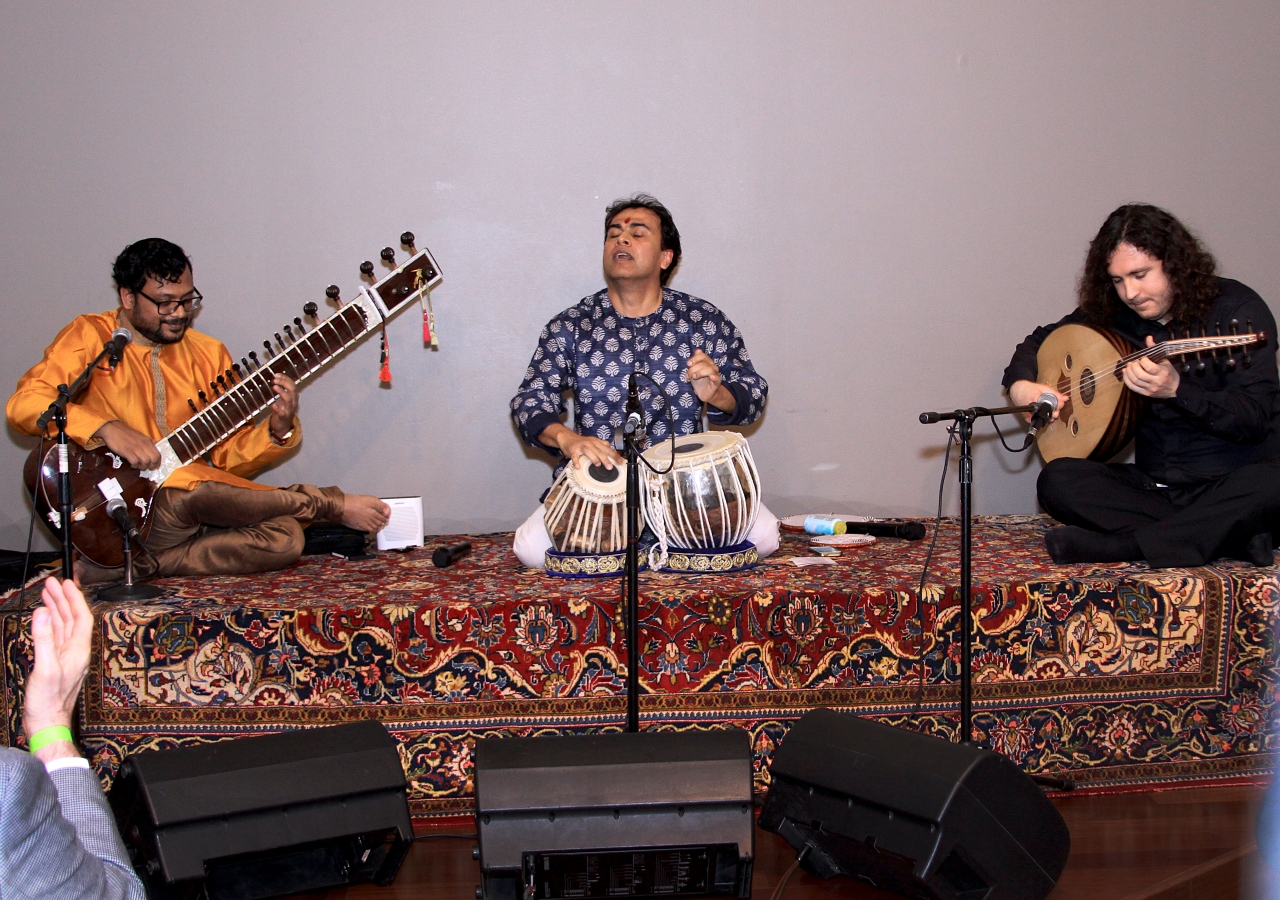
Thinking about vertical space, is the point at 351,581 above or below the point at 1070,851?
above

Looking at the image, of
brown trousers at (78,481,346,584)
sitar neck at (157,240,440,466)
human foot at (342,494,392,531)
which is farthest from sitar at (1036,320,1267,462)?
brown trousers at (78,481,346,584)

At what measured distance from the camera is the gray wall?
405 cm

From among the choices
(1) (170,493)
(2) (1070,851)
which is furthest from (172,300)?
(2) (1070,851)

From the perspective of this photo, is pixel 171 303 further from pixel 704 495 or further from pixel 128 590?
pixel 704 495

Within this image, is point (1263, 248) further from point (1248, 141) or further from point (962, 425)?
point (962, 425)

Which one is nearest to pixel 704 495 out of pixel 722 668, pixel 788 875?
pixel 722 668

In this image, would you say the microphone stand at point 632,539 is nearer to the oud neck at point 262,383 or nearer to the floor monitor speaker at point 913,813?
the floor monitor speaker at point 913,813

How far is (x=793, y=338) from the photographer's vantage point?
14.3 ft

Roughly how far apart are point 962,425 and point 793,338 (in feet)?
6.42

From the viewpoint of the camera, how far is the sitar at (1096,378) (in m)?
3.13

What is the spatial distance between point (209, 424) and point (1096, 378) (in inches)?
109

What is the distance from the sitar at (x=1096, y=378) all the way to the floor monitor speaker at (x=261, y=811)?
234 centimetres

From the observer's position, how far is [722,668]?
9.18 ft

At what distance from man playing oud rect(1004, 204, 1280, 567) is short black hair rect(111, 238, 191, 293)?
8.91 feet
